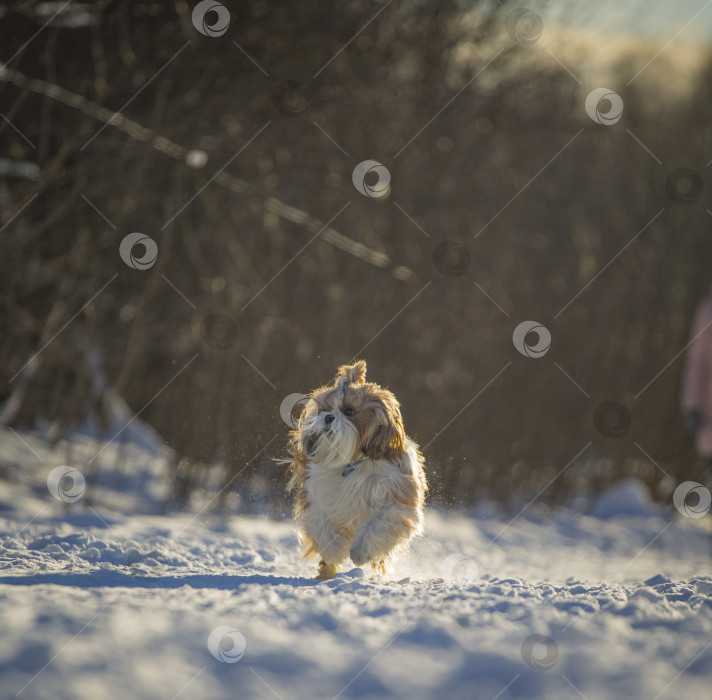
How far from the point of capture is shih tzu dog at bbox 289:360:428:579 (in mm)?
4062

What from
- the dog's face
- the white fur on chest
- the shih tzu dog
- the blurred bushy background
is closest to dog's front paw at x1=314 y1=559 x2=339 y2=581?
the shih tzu dog

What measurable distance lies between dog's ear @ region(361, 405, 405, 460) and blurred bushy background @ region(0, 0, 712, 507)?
157cm

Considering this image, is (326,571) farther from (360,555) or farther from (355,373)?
(355,373)

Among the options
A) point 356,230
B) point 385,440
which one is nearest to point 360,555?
point 385,440

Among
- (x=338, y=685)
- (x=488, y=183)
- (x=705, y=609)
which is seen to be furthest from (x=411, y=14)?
(x=338, y=685)

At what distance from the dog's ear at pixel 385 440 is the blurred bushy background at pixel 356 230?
1.57 metres

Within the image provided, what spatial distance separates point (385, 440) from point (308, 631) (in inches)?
51.3

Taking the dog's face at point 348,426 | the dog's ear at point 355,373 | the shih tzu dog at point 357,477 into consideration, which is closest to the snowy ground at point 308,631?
the shih tzu dog at point 357,477

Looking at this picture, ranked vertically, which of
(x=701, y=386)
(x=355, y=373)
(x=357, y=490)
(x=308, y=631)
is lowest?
(x=308, y=631)

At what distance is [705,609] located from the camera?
3727 millimetres

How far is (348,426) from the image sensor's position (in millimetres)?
4039

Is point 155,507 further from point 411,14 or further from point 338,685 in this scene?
point 411,14

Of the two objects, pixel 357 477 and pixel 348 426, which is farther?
pixel 357 477

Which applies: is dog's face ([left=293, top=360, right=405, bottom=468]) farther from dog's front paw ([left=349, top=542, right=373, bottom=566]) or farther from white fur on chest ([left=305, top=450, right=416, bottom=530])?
dog's front paw ([left=349, top=542, right=373, bottom=566])
